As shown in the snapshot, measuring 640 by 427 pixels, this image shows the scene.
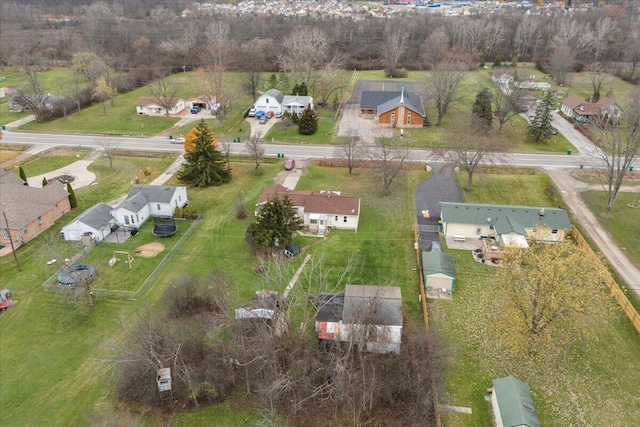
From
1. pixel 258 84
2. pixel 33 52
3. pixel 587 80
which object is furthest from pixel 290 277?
pixel 33 52

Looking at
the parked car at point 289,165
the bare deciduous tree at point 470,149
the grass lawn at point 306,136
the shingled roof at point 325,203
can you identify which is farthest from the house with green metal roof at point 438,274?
the grass lawn at point 306,136

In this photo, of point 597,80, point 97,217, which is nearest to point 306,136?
point 97,217

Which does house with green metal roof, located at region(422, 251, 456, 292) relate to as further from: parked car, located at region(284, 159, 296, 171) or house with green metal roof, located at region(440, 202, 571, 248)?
parked car, located at region(284, 159, 296, 171)

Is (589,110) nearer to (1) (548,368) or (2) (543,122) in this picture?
(2) (543,122)

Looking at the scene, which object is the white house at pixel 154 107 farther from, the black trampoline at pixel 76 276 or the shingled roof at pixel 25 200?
the black trampoline at pixel 76 276

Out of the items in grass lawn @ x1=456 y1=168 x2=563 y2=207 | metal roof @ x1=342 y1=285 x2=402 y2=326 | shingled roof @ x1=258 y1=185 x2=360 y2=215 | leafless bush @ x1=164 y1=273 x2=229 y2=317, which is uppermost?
metal roof @ x1=342 y1=285 x2=402 y2=326

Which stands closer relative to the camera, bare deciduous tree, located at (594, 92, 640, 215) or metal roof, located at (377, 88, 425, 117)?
bare deciduous tree, located at (594, 92, 640, 215)

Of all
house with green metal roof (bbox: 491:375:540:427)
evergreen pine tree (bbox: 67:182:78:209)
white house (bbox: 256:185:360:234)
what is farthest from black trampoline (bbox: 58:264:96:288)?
house with green metal roof (bbox: 491:375:540:427)
